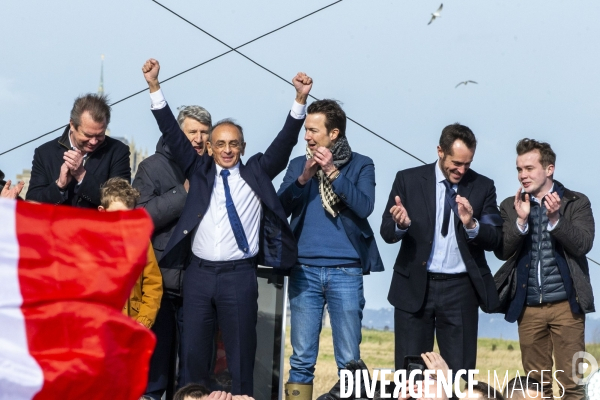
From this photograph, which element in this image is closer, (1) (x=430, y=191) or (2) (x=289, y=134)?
(2) (x=289, y=134)

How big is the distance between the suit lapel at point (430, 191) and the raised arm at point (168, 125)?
56.8 inches

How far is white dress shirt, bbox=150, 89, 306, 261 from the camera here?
→ 21.7ft

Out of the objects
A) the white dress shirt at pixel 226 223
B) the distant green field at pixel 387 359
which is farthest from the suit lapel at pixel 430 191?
the distant green field at pixel 387 359

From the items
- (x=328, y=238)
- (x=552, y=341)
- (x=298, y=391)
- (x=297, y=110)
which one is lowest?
(x=298, y=391)

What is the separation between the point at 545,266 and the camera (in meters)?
7.15

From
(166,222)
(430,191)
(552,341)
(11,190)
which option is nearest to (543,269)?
(552,341)

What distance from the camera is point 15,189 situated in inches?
270

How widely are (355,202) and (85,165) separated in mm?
1696

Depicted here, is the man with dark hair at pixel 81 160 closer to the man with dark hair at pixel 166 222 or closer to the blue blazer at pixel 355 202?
the man with dark hair at pixel 166 222

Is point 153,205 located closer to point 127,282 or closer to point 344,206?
point 344,206

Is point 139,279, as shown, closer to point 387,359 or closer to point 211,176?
point 211,176

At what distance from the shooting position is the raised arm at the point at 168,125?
22.0ft

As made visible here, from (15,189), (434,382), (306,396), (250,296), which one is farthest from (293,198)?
(434,382)

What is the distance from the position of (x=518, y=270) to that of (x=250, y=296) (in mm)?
1792
